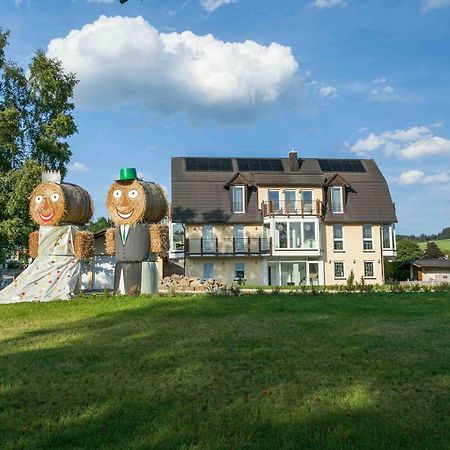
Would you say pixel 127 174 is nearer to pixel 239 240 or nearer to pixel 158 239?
pixel 158 239

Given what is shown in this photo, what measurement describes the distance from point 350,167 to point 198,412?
132 feet

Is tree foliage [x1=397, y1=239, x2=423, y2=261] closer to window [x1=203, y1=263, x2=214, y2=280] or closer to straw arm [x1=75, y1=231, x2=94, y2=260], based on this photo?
window [x1=203, y1=263, x2=214, y2=280]

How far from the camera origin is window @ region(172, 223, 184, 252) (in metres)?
39.1

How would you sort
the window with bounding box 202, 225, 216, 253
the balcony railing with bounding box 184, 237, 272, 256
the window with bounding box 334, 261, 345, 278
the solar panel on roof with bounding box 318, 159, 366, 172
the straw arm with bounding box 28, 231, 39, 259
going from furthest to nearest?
the solar panel on roof with bounding box 318, 159, 366, 172, the window with bounding box 334, 261, 345, 278, the window with bounding box 202, 225, 216, 253, the balcony railing with bounding box 184, 237, 272, 256, the straw arm with bounding box 28, 231, 39, 259

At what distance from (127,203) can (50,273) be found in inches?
145

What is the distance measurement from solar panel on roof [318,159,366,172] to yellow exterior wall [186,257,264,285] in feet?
32.9

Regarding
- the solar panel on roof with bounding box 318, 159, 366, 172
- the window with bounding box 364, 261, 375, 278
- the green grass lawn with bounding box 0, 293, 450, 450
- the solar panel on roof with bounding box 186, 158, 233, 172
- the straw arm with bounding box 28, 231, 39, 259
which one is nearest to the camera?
the green grass lawn with bounding box 0, 293, 450, 450

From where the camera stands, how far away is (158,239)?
62.7 feet

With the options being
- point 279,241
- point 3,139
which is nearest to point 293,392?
point 3,139

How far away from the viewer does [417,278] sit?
1924 inches

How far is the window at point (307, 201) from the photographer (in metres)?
40.0

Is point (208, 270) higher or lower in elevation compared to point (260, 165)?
lower

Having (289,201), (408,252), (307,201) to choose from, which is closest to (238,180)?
(289,201)

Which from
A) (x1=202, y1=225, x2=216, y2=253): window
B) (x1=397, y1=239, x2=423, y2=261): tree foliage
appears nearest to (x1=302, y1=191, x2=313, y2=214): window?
(x1=202, y1=225, x2=216, y2=253): window
